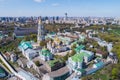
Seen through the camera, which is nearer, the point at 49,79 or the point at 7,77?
the point at 49,79

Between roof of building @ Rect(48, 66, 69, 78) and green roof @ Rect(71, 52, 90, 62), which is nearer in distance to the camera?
roof of building @ Rect(48, 66, 69, 78)

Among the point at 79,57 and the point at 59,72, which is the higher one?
the point at 79,57

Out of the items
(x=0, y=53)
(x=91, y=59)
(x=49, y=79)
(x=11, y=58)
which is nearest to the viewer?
(x=49, y=79)

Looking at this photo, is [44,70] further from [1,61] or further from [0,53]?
[0,53]

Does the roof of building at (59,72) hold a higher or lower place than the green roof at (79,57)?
lower

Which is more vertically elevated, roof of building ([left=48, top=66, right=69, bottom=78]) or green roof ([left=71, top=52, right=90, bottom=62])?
green roof ([left=71, top=52, right=90, bottom=62])

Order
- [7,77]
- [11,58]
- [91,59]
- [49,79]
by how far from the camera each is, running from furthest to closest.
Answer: [11,58]
[91,59]
[7,77]
[49,79]

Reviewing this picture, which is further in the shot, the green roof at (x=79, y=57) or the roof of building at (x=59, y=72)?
the green roof at (x=79, y=57)

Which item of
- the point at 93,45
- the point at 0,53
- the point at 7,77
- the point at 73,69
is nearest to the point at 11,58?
the point at 0,53

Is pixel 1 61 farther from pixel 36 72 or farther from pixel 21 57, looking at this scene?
pixel 36 72

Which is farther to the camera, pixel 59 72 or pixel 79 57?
pixel 79 57

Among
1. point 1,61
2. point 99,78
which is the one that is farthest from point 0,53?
point 99,78
